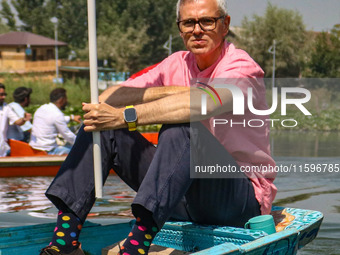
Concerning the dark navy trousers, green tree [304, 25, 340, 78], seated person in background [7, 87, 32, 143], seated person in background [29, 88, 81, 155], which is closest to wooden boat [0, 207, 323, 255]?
the dark navy trousers

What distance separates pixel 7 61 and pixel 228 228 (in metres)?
52.2

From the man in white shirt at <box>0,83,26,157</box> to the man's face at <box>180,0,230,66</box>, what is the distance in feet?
19.5

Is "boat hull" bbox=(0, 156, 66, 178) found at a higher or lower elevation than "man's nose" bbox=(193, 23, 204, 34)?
lower

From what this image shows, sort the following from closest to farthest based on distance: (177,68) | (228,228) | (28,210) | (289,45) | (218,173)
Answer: (218,173) → (228,228) → (177,68) → (28,210) → (289,45)

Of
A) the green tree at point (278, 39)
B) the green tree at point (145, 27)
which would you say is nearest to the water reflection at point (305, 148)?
the green tree at point (278, 39)

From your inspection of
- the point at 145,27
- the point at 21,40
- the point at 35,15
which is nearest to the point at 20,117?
the point at 145,27

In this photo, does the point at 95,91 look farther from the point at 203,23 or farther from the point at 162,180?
the point at 203,23

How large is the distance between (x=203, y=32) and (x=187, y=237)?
0.91 metres

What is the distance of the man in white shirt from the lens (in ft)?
27.6

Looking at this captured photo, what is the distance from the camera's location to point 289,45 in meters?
52.5

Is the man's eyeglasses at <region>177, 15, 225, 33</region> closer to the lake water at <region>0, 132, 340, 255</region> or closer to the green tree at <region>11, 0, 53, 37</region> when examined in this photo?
the lake water at <region>0, 132, 340, 255</region>

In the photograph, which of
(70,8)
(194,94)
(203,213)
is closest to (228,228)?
(203,213)

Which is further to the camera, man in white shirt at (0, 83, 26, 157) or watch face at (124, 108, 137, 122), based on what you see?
man in white shirt at (0, 83, 26, 157)

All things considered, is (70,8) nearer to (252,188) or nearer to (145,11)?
(145,11)
